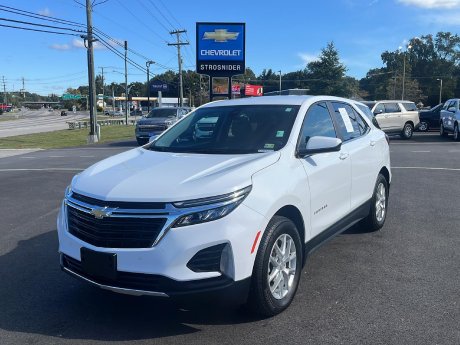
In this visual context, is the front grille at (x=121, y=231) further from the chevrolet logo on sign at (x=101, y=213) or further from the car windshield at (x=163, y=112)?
the car windshield at (x=163, y=112)

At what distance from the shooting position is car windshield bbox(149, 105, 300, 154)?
14.7 feet

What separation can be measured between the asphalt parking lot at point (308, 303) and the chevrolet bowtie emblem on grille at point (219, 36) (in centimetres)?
1534

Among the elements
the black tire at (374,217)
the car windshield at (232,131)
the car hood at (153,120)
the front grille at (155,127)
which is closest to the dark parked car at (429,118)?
the car hood at (153,120)

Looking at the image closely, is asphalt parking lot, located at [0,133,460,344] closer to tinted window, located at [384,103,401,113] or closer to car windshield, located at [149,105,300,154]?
car windshield, located at [149,105,300,154]

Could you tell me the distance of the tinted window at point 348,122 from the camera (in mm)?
5434

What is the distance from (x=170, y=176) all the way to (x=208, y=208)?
0.50 m

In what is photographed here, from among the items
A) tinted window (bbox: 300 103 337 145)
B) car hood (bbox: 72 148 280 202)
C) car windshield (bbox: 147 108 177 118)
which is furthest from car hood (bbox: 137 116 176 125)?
car hood (bbox: 72 148 280 202)

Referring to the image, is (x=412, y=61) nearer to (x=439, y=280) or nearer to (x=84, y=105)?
(x=84, y=105)

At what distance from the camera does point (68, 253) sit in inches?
149

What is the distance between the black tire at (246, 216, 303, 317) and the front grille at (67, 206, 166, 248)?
2.63ft

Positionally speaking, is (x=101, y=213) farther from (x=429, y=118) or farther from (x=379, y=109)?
(x=429, y=118)

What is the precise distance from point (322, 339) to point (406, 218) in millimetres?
4164

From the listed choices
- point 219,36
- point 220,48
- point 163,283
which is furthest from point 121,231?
point 219,36

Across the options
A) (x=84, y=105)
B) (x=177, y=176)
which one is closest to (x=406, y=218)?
(x=177, y=176)
